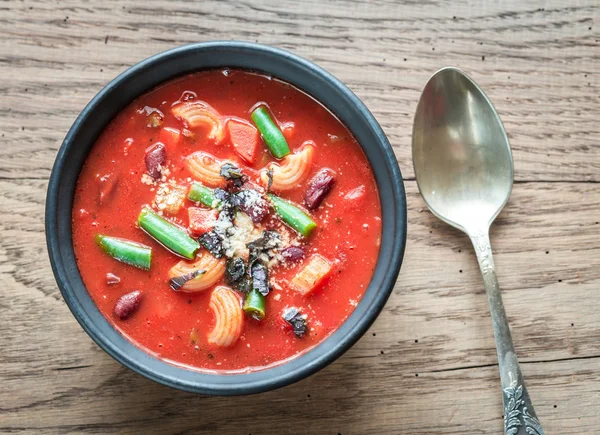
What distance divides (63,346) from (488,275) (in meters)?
1.72

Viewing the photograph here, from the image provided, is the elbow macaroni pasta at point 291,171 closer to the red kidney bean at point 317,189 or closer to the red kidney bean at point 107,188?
the red kidney bean at point 317,189

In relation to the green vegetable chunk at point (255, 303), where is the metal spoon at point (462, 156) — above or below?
above

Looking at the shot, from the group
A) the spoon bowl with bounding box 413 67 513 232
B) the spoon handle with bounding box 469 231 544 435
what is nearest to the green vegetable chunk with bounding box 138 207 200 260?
the spoon bowl with bounding box 413 67 513 232

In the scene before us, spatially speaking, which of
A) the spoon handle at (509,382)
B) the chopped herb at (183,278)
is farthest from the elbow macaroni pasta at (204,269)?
the spoon handle at (509,382)

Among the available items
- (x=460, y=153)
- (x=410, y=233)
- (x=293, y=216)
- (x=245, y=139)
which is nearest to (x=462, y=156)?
(x=460, y=153)

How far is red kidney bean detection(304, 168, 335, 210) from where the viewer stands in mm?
2584

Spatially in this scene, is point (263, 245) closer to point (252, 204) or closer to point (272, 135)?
point (252, 204)

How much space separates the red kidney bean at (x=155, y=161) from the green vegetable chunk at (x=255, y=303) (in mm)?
556

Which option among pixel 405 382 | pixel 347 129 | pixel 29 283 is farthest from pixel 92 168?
pixel 405 382

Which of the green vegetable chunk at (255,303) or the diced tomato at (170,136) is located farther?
the diced tomato at (170,136)

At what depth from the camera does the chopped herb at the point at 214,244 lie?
8.48 ft

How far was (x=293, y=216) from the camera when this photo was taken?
2582mm

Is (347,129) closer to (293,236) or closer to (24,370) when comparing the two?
(293,236)

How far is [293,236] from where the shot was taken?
2.61 m
